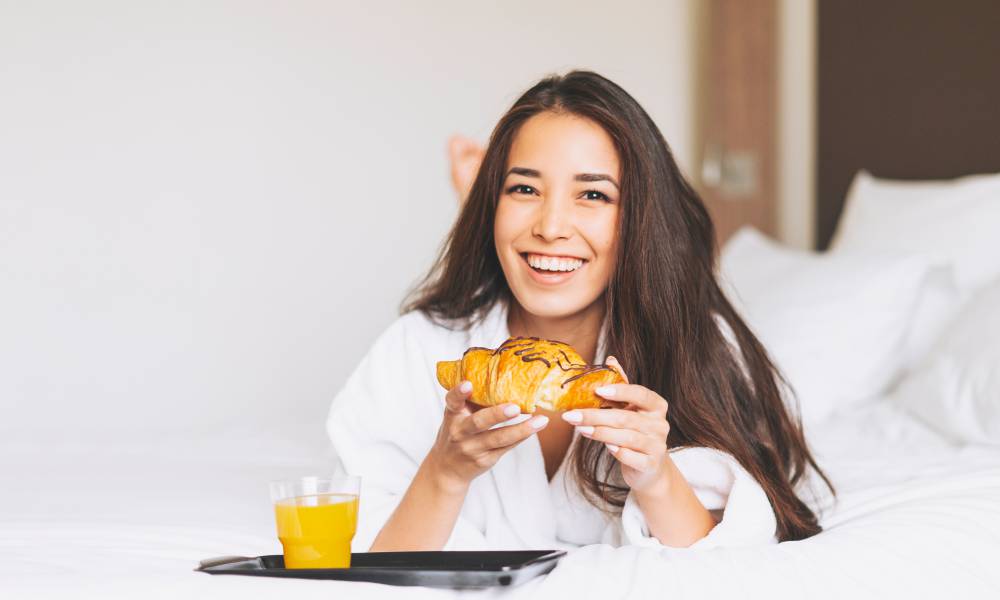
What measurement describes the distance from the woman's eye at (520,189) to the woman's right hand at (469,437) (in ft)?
1.28

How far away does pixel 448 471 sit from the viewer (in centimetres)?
130

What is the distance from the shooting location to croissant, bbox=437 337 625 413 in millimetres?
1146

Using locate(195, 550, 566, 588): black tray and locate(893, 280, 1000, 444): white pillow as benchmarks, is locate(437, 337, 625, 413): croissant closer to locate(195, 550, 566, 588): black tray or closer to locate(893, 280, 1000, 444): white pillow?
locate(195, 550, 566, 588): black tray

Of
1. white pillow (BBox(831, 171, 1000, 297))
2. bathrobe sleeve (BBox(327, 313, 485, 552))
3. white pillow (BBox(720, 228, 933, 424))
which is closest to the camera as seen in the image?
bathrobe sleeve (BBox(327, 313, 485, 552))

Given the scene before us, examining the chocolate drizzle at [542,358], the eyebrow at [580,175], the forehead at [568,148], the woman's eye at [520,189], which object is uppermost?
the forehead at [568,148]

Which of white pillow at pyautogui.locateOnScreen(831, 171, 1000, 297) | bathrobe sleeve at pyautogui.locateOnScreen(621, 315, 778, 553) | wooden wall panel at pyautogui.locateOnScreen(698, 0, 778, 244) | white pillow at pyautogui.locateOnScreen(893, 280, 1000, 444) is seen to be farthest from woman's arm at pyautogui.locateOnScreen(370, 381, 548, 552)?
wooden wall panel at pyautogui.locateOnScreen(698, 0, 778, 244)

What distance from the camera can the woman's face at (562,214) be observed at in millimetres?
1465

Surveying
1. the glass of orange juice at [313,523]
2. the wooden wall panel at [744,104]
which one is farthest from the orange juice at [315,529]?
the wooden wall panel at [744,104]

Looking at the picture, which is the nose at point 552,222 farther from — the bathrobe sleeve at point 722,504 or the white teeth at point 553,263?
the bathrobe sleeve at point 722,504

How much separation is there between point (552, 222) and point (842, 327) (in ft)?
3.84

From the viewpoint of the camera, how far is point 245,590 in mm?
1022

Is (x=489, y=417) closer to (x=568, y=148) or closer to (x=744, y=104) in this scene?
(x=568, y=148)

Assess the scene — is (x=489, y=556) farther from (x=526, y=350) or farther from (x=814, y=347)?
(x=814, y=347)

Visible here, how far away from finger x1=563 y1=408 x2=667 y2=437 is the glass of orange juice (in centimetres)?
27
